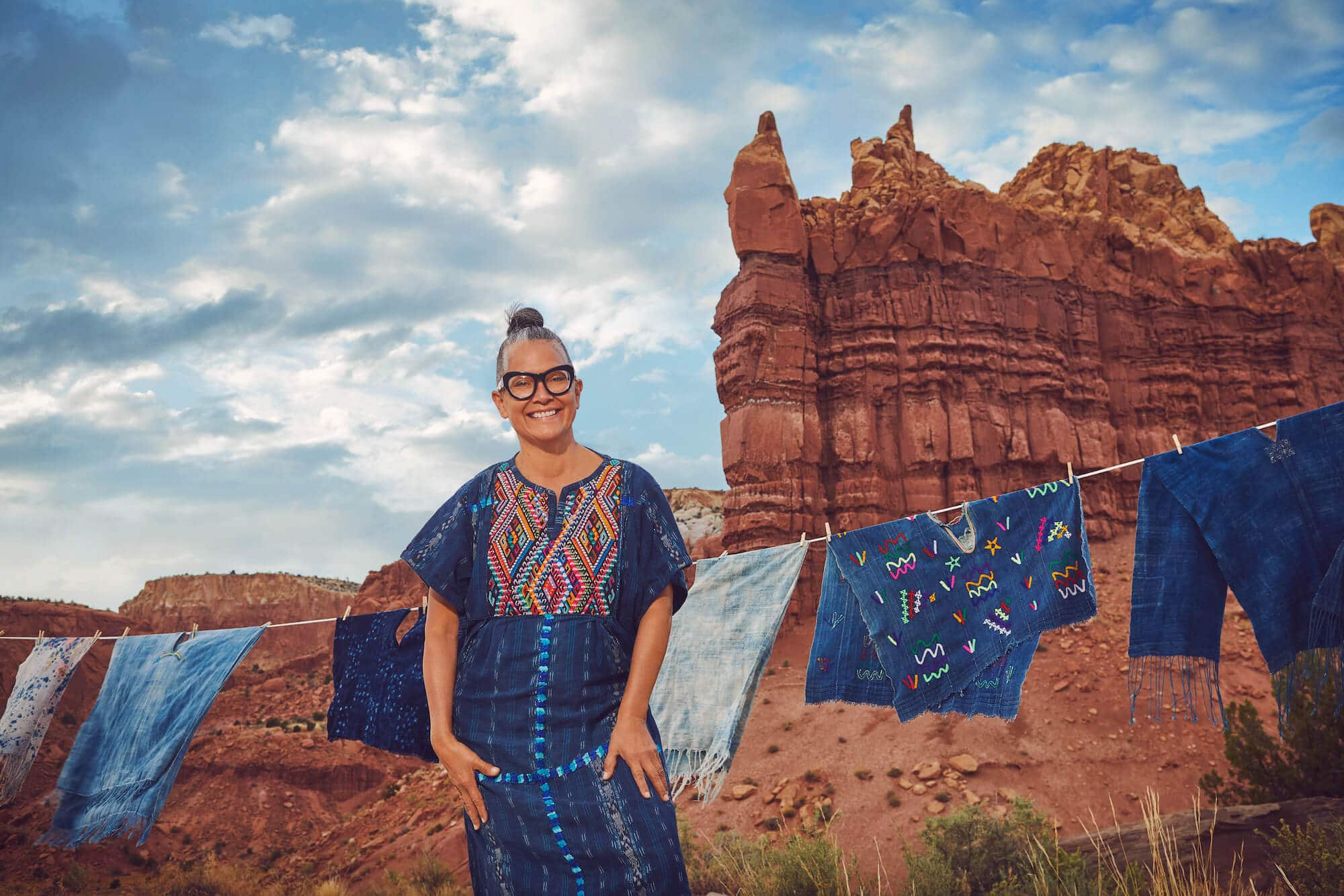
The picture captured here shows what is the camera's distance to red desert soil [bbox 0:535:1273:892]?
12.5m

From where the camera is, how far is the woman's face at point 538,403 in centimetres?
248

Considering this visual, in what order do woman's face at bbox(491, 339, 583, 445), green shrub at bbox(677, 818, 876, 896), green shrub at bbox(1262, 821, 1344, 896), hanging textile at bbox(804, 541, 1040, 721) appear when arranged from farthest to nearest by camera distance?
green shrub at bbox(677, 818, 876, 896)
hanging textile at bbox(804, 541, 1040, 721)
green shrub at bbox(1262, 821, 1344, 896)
woman's face at bbox(491, 339, 583, 445)

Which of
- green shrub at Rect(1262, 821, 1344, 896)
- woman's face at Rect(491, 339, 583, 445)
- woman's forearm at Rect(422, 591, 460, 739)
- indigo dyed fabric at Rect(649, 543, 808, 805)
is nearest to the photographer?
woman's forearm at Rect(422, 591, 460, 739)

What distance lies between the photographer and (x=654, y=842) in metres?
2.12

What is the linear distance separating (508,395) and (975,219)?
883 inches

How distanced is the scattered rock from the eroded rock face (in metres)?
6.50

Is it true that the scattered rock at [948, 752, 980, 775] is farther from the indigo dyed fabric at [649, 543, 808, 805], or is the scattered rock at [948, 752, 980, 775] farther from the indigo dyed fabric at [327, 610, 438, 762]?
the indigo dyed fabric at [327, 610, 438, 762]

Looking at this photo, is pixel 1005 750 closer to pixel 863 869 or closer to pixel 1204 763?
pixel 1204 763

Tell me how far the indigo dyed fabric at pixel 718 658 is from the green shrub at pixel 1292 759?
613 cm

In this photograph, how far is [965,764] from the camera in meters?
13.0

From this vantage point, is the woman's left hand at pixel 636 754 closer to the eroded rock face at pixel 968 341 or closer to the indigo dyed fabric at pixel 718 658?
the indigo dyed fabric at pixel 718 658

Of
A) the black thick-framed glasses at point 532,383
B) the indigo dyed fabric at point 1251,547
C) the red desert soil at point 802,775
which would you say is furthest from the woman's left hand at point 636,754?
the red desert soil at point 802,775

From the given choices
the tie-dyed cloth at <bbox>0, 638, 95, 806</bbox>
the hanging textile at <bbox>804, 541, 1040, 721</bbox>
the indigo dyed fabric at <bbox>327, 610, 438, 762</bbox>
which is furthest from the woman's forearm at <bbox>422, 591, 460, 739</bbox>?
the tie-dyed cloth at <bbox>0, 638, 95, 806</bbox>

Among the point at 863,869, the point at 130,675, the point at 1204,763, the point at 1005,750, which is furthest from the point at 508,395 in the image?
the point at 1204,763
